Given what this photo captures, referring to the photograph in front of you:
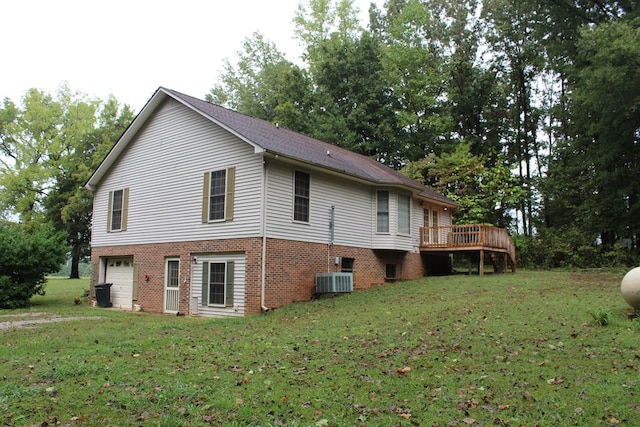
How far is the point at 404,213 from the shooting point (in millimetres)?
19531

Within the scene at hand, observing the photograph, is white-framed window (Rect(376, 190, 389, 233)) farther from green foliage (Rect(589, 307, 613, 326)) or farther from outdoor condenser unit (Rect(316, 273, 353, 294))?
green foliage (Rect(589, 307, 613, 326))

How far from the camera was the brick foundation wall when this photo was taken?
14.2 meters

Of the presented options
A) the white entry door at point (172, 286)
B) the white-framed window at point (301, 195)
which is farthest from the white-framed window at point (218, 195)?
the white entry door at point (172, 286)

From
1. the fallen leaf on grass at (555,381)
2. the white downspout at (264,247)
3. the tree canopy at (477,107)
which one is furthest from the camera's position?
the tree canopy at (477,107)

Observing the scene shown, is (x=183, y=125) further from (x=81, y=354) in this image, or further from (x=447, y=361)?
(x=447, y=361)

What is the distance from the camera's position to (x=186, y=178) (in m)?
16.7

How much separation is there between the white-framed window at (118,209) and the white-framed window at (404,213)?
10868 millimetres

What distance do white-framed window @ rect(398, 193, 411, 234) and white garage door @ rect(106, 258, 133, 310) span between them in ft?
35.5

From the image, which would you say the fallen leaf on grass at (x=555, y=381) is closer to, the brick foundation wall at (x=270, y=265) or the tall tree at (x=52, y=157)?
the brick foundation wall at (x=270, y=265)

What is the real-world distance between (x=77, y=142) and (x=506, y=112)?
3480 centimetres

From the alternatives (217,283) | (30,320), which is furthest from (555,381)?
(30,320)

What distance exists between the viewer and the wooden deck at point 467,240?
19547 mm

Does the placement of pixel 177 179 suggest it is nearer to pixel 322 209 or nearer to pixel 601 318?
pixel 322 209

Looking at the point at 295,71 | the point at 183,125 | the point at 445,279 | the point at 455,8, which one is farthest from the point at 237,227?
the point at 455,8
